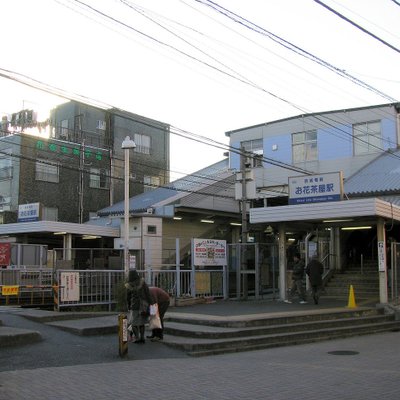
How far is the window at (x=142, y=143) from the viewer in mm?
46969

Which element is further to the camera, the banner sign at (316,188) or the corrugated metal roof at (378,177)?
the corrugated metal roof at (378,177)

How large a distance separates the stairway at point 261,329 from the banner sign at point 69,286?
442 cm

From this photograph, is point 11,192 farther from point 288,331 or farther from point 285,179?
point 288,331

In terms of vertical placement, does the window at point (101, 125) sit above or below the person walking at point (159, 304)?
above

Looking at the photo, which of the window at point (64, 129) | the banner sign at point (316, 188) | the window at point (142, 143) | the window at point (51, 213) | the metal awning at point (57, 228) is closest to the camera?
the banner sign at point (316, 188)

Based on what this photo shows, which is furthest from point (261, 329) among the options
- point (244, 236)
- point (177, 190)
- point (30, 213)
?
point (30, 213)

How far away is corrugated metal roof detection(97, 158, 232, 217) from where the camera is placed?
97.3 feet

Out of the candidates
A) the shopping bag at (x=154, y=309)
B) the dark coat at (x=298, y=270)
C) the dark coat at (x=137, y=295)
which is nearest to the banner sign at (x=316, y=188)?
the dark coat at (x=298, y=270)

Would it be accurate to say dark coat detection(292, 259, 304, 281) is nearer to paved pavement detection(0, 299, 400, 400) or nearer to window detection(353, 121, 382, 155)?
paved pavement detection(0, 299, 400, 400)

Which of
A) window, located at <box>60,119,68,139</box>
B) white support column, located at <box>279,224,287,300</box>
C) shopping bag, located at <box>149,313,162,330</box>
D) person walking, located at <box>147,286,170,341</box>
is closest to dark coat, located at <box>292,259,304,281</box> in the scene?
white support column, located at <box>279,224,287,300</box>

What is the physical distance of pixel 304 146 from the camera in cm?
3312

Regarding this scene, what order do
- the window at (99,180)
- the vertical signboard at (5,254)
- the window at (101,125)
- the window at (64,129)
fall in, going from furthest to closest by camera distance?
the window at (101,125), the window at (99,180), the window at (64,129), the vertical signboard at (5,254)

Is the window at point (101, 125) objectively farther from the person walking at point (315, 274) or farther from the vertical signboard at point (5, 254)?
the person walking at point (315, 274)

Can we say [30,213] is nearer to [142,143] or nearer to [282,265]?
[282,265]
